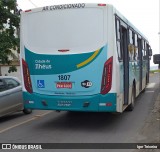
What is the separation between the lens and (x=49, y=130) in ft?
30.7

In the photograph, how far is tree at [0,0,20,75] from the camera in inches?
558

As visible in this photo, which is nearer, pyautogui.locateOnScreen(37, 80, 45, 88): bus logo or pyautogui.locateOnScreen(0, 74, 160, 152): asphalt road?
pyautogui.locateOnScreen(0, 74, 160, 152): asphalt road

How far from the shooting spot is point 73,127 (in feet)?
31.8

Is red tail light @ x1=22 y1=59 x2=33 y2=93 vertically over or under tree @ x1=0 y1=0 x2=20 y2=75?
under

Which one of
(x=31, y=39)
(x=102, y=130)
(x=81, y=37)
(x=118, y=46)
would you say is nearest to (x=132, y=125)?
(x=102, y=130)

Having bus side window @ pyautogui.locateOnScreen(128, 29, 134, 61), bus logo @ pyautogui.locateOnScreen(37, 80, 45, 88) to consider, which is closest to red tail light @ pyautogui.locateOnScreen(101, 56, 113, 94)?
bus logo @ pyautogui.locateOnScreen(37, 80, 45, 88)

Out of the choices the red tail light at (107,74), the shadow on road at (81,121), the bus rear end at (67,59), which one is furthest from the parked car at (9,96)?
the red tail light at (107,74)

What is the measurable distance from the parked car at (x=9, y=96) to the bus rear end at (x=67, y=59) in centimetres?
172

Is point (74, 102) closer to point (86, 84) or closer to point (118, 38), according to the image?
point (86, 84)

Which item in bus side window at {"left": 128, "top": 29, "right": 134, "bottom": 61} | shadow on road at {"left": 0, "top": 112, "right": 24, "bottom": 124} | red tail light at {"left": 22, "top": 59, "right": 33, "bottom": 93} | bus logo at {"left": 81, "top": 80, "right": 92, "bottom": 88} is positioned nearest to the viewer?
bus logo at {"left": 81, "top": 80, "right": 92, "bottom": 88}

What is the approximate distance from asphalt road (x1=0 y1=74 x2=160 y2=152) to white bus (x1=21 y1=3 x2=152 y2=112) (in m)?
0.63

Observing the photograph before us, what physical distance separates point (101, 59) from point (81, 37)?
773 millimetres

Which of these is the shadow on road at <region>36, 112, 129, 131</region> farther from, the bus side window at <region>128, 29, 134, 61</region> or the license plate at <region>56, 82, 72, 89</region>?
the bus side window at <region>128, 29, 134, 61</region>

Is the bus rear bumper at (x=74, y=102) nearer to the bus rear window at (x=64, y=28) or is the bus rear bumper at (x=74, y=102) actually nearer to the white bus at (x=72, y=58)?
the white bus at (x=72, y=58)
